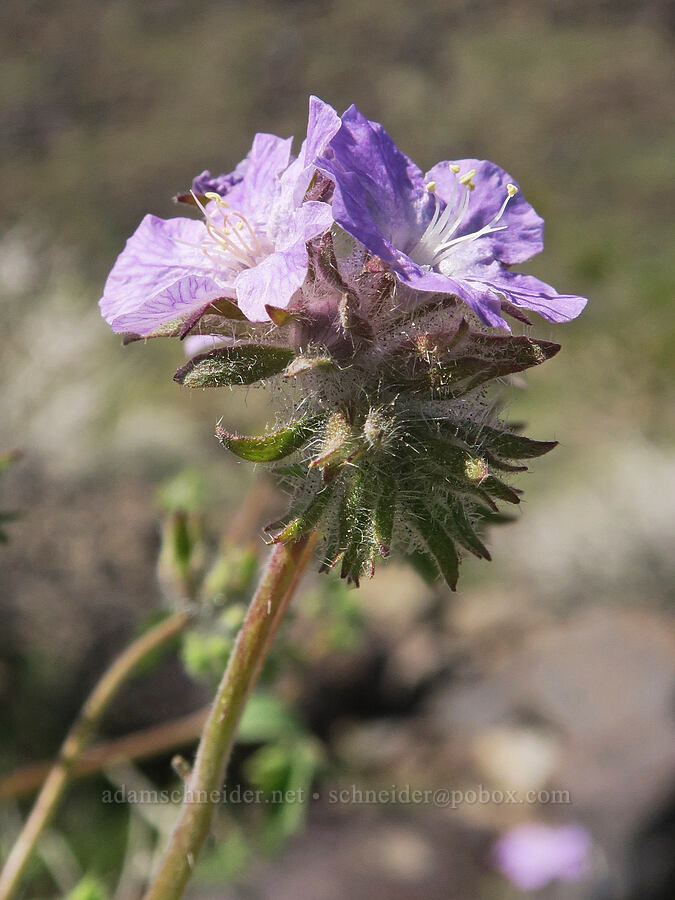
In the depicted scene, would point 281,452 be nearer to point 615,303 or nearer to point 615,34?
point 615,303

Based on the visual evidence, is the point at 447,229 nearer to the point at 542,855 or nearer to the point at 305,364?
the point at 305,364

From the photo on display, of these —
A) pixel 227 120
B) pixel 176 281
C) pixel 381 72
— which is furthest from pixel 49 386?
pixel 381 72

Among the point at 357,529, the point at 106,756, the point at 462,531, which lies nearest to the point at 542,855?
the point at 106,756

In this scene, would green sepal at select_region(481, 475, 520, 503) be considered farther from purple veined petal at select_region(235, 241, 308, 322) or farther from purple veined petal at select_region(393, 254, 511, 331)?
purple veined petal at select_region(235, 241, 308, 322)

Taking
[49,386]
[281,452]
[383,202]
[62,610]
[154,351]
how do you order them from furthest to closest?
1. [154,351]
2. [49,386]
3. [62,610]
4. [383,202]
5. [281,452]

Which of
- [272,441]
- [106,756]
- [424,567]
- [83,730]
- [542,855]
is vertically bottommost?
[542,855]

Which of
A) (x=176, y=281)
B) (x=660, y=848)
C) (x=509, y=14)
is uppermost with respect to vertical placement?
(x=509, y=14)
